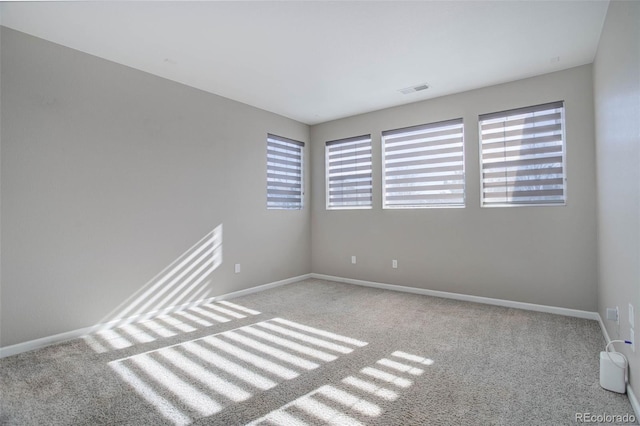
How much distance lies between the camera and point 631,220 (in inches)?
74.6

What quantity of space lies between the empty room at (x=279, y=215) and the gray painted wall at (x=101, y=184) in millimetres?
20

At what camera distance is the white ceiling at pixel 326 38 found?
8.06ft

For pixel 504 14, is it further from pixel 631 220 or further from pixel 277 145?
pixel 277 145

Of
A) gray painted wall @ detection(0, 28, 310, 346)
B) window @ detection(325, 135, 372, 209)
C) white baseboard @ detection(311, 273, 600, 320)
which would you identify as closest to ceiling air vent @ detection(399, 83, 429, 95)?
window @ detection(325, 135, 372, 209)

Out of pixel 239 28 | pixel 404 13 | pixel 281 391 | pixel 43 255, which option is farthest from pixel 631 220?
pixel 43 255

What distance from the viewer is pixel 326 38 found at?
2.86m

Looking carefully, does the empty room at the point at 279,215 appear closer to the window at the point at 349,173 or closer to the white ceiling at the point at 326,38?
the white ceiling at the point at 326,38

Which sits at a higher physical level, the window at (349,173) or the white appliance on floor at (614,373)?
the window at (349,173)

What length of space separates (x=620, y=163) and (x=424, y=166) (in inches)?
98.1

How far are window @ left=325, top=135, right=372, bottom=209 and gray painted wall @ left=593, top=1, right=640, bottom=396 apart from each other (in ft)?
9.42

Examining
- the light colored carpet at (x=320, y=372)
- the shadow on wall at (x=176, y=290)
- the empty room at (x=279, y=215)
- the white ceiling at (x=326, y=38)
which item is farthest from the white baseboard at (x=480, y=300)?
the white ceiling at (x=326, y=38)

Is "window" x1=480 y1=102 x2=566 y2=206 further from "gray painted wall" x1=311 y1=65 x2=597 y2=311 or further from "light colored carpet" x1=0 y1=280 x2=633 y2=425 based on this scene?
"light colored carpet" x1=0 y1=280 x2=633 y2=425

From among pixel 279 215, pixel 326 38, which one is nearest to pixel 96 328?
pixel 279 215

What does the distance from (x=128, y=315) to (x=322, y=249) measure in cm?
311
